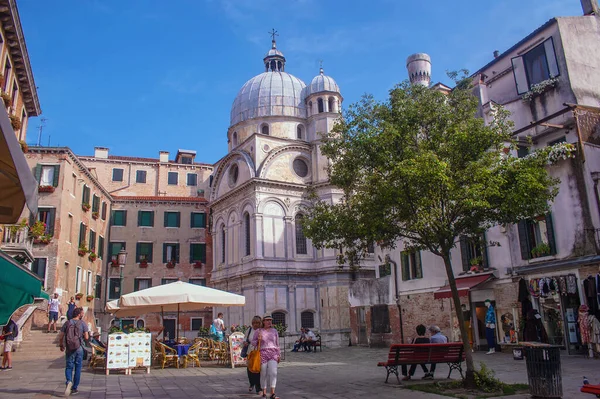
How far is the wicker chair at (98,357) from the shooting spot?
15.3 m

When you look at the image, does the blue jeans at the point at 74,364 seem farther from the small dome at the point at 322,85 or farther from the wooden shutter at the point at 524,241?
the small dome at the point at 322,85

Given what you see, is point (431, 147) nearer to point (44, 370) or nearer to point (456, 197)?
point (456, 197)

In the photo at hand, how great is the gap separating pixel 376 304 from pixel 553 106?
12.4 meters

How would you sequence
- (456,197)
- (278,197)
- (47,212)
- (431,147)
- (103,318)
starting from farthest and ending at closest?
(103,318), (278,197), (47,212), (431,147), (456,197)

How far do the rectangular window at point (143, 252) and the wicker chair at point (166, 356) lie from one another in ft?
78.5

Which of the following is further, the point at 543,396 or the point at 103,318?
the point at 103,318

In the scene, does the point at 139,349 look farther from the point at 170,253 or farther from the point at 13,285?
the point at 170,253

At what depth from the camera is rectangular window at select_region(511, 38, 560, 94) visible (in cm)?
2030

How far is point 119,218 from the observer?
4022 centimetres

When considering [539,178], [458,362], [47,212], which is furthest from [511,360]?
[47,212]

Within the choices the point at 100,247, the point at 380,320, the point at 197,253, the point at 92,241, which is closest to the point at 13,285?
the point at 380,320

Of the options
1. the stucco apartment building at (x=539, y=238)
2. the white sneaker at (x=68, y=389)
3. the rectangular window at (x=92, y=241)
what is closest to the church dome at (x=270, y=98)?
the rectangular window at (x=92, y=241)

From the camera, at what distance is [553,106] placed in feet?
64.6

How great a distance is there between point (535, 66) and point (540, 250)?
821 centimetres
